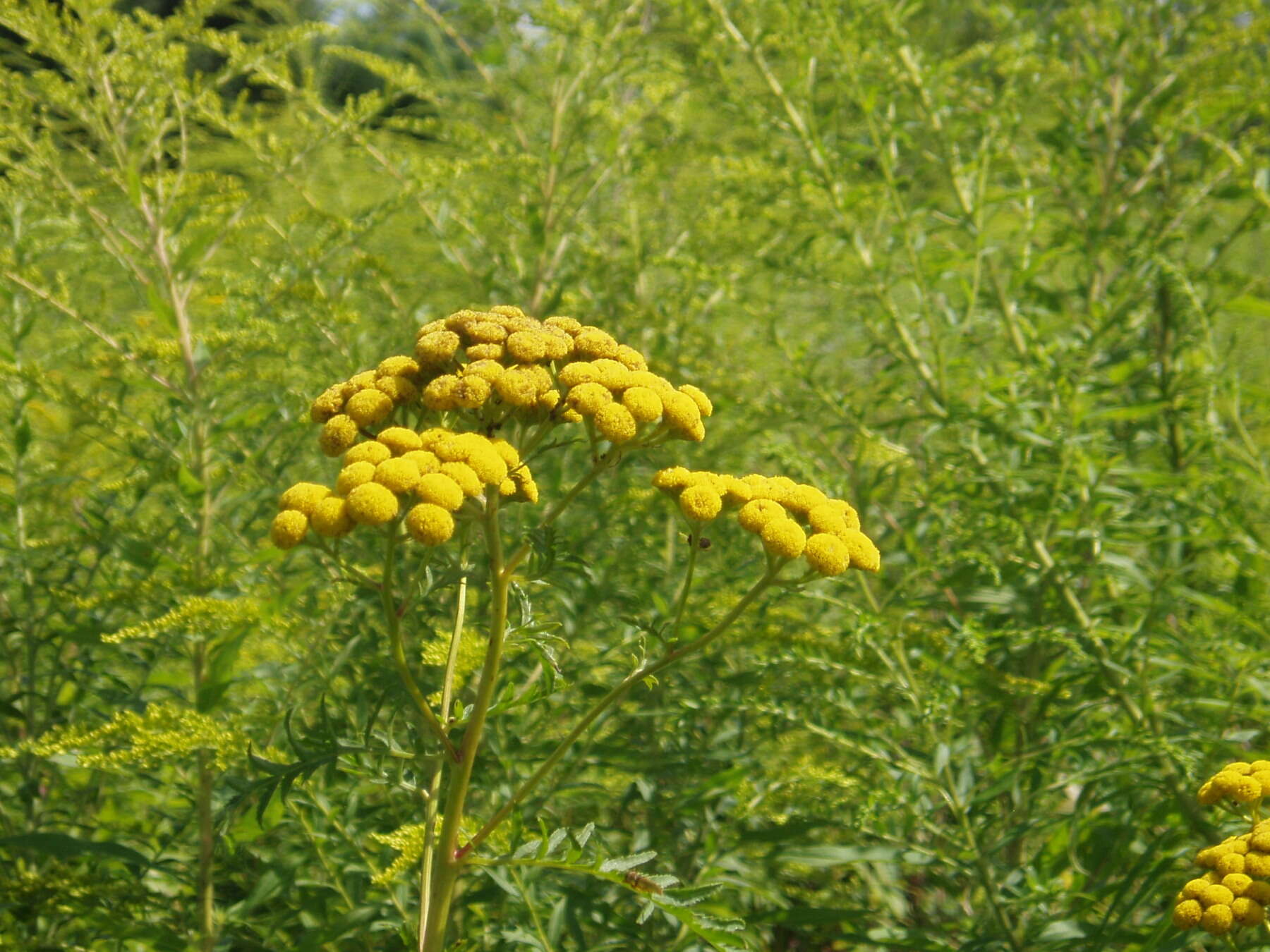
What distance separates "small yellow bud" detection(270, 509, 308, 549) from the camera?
1541mm

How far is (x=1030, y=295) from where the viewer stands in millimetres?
3660

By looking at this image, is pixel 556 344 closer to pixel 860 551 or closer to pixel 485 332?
pixel 485 332

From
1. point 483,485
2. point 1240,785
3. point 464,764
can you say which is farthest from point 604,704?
point 1240,785

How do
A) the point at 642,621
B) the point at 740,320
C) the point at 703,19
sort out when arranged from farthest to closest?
1. the point at 740,320
2. the point at 703,19
3. the point at 642,621

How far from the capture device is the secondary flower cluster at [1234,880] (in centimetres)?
173

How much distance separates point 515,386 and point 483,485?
17 centimetres

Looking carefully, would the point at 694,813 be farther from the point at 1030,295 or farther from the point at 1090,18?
the point at 1090,18

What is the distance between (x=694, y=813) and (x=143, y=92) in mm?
2338

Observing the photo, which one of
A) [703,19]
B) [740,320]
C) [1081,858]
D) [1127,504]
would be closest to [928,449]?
[1127,504]

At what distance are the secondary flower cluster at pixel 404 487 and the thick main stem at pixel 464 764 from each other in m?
0.08

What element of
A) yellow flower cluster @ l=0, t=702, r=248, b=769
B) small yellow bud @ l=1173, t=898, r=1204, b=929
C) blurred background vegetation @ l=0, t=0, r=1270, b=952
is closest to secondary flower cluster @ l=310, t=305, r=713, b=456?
blurred background vegetation @ l=0, t=0, r=1270, b=952

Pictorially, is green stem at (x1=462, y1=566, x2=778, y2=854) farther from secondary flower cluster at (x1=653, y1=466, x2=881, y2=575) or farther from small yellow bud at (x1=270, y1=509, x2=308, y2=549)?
small yellow bud at (x1=270, y1=509, x2=308, y2=549)

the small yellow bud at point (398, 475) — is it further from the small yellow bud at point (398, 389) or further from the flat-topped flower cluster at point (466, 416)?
the small yellow bud at point (398, 389)

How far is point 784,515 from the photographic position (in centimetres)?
179
